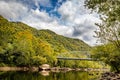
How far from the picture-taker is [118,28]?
37.4 m

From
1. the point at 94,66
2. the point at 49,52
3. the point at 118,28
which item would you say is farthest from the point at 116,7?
the point at 94,66

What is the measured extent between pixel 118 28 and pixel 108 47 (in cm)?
1043

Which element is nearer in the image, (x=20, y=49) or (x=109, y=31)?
(x=109, y=31)

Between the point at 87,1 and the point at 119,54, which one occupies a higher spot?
the point at 87,1

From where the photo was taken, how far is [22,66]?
359 ft

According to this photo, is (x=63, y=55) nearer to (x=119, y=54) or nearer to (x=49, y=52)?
(x=49, y=52)

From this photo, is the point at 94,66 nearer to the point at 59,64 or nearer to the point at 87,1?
the point at 59,64

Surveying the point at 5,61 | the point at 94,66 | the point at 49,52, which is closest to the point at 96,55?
the point at 5,61

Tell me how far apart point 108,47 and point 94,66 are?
457ft

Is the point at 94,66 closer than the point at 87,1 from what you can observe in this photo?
No

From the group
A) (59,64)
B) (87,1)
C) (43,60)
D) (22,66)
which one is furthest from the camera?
(59,64)

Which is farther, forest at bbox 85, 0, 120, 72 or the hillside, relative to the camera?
the hillside

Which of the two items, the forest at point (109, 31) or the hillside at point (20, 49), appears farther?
the hillside at point (20, 49)

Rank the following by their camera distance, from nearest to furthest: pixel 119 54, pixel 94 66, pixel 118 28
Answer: pixel 118 28 → pixel 119 54 → pixel 94 66
